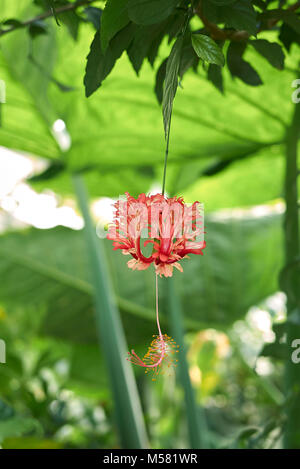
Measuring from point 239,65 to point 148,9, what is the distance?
11 cm

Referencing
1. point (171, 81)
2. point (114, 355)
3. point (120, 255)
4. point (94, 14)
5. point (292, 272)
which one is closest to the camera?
point (171, 81)

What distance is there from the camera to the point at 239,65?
32 centimetres

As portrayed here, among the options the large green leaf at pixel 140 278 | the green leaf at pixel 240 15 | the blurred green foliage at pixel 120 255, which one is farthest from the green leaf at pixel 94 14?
the large green leaf at pixel 140 278

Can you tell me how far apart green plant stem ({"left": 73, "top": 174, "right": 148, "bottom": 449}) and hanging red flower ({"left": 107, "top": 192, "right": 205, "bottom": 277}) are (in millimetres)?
508

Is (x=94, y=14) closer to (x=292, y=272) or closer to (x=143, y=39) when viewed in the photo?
(x=143, y=39)

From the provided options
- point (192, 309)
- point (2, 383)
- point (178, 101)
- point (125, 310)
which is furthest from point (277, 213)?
point (2, 383)

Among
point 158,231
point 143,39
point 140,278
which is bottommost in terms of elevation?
point 158,231

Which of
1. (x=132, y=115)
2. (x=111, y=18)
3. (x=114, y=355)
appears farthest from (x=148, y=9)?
(x=114, y=355)

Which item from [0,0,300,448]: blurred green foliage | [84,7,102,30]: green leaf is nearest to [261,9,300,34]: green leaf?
[0,0,300,448]: blurred green foliage

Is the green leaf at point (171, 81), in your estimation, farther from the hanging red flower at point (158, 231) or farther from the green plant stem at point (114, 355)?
the green plant stem at point (114, 355)

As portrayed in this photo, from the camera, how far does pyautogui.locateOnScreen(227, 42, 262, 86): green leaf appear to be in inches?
12.1

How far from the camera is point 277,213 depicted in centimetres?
102

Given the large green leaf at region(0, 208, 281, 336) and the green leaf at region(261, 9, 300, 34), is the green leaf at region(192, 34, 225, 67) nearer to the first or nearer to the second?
the green leaf at region(261, 9, 300, 34)

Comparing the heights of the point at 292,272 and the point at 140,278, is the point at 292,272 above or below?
below
